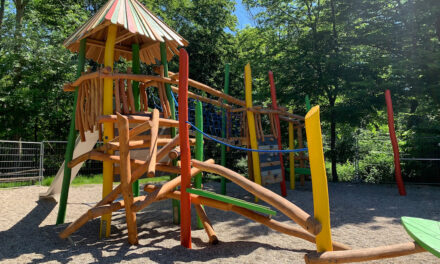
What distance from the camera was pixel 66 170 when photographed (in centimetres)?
515

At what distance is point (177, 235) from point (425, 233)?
3519mm

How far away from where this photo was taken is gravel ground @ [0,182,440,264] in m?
3.61

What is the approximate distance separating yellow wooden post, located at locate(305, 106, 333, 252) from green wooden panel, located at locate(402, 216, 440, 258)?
52 centimetres

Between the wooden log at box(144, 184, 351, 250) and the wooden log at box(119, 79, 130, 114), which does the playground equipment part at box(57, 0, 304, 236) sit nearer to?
the wooden log at box(119, 79, 130, 114)

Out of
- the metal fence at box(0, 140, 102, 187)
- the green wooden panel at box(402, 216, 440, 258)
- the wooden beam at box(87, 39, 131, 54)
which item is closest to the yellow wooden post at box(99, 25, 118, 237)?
the wooden beam at box(87, 39, 131, 54)

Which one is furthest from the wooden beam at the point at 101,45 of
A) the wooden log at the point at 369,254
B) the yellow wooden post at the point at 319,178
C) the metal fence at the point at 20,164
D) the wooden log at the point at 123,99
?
the metal fence at the point at 20,164

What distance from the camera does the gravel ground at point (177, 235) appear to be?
3607 millimetres

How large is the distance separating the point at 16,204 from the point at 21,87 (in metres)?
7.74

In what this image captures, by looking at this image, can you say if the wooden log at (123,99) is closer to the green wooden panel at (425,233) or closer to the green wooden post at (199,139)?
the green wooden post at (199,139)

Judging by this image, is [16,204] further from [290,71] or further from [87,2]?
[87,2]

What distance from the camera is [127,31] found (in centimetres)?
568

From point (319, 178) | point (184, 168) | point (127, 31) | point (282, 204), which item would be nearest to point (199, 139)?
point (184, 168)

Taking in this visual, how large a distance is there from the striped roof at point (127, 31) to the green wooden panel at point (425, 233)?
13.4 feet

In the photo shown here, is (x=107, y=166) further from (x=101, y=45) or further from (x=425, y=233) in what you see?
(x=425, y=233)
